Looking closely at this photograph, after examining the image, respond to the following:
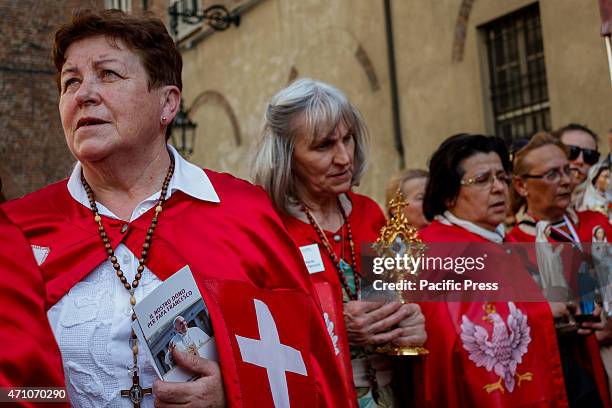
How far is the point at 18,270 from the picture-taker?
224 cm

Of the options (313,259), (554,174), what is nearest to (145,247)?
Answer: (313,259)

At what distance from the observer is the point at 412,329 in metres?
3.28

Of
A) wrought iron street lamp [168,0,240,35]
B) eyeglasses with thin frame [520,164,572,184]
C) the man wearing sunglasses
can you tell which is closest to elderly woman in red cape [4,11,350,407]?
eyeglasses with thin frame [520,164,572,184]

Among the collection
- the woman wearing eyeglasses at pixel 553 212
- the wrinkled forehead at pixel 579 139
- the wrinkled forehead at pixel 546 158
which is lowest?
the woman wearing eyeglasses at pixel 553 212

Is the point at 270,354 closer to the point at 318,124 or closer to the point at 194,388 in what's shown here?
the point at 194,388

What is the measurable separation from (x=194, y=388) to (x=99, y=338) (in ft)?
1.10

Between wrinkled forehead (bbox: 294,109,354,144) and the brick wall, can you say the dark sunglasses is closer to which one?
wrinkled forehead (bbox: 294,109,354,144)

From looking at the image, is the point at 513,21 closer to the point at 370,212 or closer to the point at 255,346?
the point at 370,212

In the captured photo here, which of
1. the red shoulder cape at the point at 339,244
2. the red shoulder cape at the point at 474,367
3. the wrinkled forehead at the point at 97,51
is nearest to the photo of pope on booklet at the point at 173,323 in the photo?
the wrinkled forehead at the point at 97,51

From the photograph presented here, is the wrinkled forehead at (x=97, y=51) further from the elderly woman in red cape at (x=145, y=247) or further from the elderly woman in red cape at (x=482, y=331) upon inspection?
the elderly woman in red cape at (x=482, y=331)

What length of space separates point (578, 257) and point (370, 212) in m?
0.99

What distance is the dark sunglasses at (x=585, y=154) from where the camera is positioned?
557 centimetres

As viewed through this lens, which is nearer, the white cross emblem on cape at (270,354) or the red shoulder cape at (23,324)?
the red shoulder cape at (23,324)

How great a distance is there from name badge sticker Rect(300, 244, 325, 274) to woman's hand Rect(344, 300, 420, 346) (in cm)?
20
